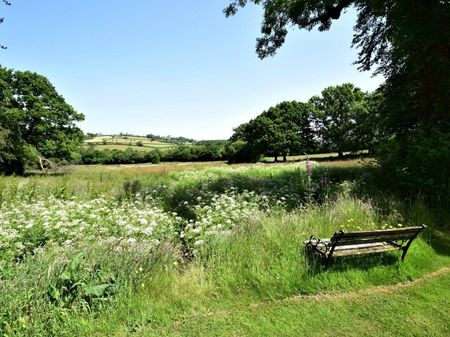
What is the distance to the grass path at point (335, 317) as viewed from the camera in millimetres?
3299

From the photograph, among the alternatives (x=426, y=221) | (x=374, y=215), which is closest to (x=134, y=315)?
(x=374, y=215)

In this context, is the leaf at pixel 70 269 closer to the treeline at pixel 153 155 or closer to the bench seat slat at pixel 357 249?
the bench seat slat at pixel 357 249

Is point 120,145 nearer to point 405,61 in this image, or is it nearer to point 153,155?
point 153,155

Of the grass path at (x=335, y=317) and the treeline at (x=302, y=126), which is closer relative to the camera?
the grass path at (x=335, y=317)

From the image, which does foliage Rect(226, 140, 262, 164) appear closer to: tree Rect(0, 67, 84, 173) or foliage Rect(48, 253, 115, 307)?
tree Rect(0, 67, 84, 173)

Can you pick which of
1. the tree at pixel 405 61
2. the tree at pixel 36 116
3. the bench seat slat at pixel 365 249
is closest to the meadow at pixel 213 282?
the bench seat slat at pixel 365 249

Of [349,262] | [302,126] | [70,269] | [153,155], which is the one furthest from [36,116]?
[302,126]

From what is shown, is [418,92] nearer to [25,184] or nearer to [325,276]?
[325,276]

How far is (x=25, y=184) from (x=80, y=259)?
871cm

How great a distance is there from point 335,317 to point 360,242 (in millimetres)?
1279

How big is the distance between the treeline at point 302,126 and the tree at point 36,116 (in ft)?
92.0

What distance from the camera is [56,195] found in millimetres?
10172

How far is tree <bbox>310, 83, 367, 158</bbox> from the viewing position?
4881cm

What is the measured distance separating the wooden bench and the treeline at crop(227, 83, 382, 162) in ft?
148
